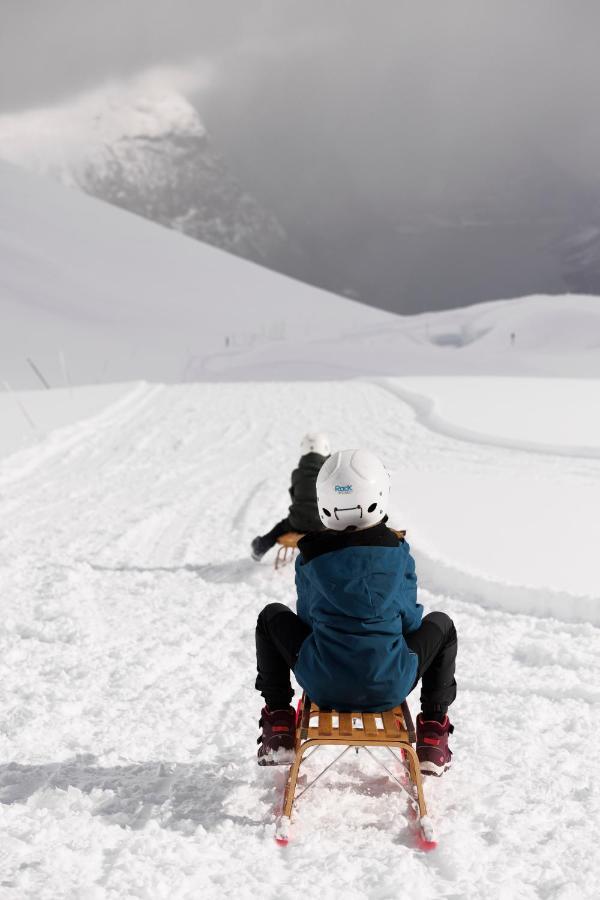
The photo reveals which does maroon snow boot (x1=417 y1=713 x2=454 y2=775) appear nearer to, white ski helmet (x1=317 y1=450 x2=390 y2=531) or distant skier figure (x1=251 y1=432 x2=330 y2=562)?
white ski helmet (x1=317 y1=450 x2=390 y2=531)

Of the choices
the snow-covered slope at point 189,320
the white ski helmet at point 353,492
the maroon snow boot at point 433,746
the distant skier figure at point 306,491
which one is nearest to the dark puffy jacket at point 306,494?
the distant skier figure at point 306,491

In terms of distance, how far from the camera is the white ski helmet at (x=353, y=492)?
2812 mm

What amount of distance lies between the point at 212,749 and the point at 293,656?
30.4 inches

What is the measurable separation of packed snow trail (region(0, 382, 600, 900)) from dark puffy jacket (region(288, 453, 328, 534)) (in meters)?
0.47

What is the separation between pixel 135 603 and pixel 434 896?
11.1 feet

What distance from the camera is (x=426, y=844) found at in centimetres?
271

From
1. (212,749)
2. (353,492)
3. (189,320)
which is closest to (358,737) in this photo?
(353,492)

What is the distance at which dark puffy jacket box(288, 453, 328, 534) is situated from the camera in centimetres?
583

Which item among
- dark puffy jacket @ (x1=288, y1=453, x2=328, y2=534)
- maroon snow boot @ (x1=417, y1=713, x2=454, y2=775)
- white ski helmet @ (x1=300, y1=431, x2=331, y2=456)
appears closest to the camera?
maroon snow boot @ (x1=417, y1=713, x2=454, y2=775)

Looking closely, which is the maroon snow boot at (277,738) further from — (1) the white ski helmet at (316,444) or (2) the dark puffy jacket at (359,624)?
(1) the white ski helmet at (316,444)

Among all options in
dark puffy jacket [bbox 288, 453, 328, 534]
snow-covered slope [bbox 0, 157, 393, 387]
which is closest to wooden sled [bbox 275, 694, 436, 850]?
dark puffy jacket [bbox 288, 453, 328, 534]

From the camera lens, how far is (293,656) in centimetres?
302

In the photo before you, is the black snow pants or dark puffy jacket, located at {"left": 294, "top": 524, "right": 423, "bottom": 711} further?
the black snow pants

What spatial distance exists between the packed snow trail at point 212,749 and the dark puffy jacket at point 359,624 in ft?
1.63
